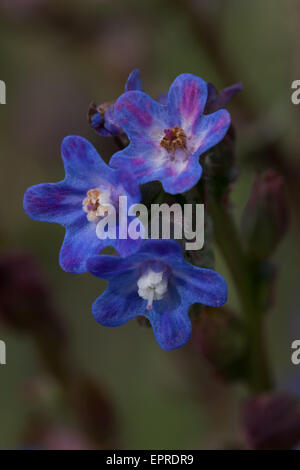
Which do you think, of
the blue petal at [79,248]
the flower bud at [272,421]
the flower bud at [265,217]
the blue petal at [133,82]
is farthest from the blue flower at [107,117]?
the flower bud at [272,421]

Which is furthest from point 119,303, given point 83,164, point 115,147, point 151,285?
point 115,147

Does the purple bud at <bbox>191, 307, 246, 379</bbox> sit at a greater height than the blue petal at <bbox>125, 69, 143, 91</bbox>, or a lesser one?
lesser

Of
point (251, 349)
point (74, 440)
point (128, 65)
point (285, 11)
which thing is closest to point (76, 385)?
point (74, 440)

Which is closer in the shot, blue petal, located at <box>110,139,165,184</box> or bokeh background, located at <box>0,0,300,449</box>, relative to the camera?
blue petal, located at <box>110,139,165,184</box>

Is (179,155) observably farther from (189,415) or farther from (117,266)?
(189,415)

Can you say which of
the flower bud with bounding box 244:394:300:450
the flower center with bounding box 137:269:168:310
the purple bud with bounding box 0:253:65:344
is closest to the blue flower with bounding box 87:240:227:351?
the flower center with bounding box 137:269:168:310

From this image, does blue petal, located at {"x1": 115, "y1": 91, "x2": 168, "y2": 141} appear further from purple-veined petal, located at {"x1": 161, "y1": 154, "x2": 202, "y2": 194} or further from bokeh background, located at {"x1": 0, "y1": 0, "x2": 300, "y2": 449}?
bokeh background, located at {"x1": 0, "y1": 0, "x2": 300, "y2": 449}
